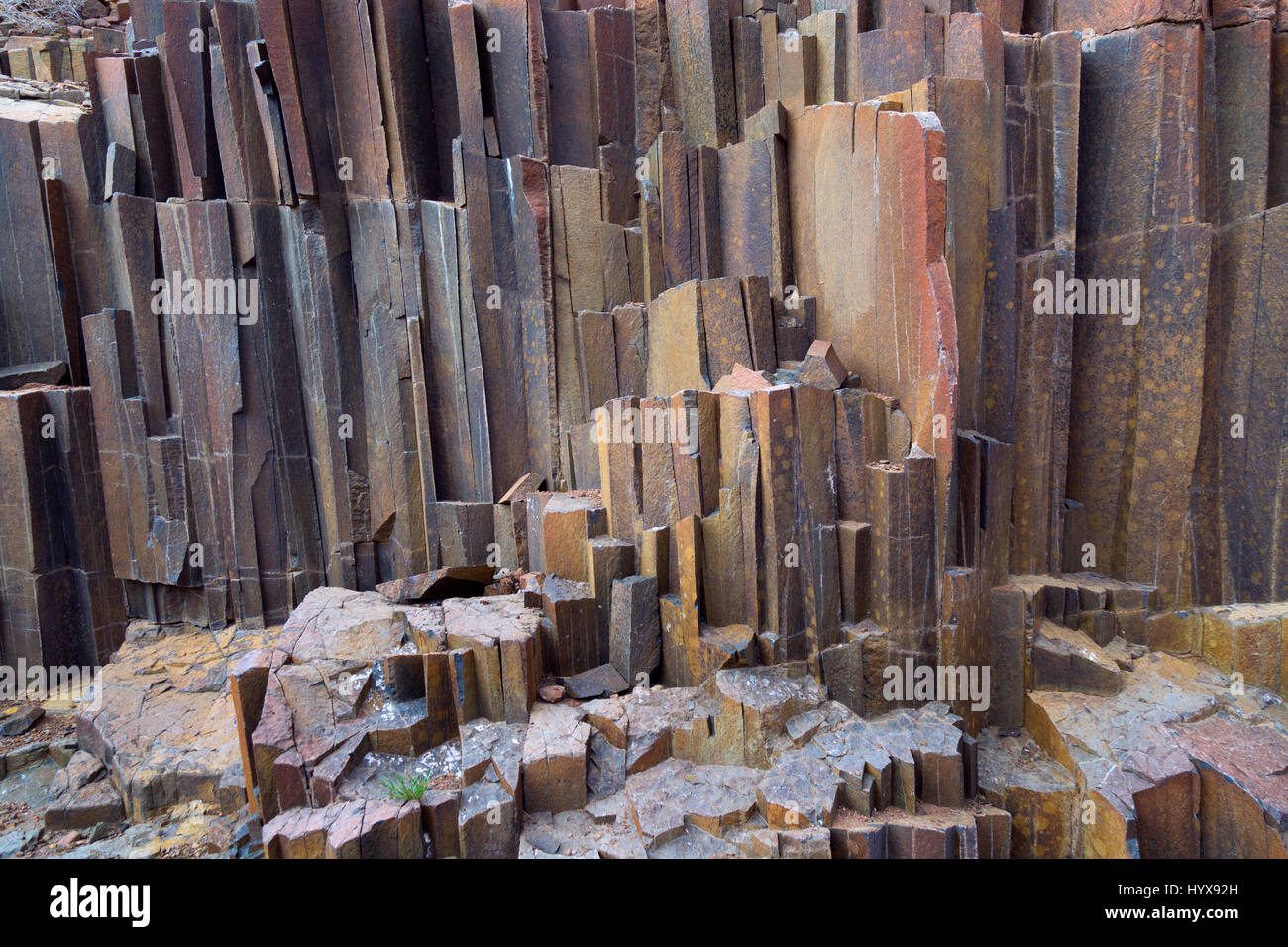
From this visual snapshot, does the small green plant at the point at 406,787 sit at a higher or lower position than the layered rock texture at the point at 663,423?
lower

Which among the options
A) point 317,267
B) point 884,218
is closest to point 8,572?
point 317,267

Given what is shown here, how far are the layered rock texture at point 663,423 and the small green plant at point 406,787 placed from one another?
0.03 meters

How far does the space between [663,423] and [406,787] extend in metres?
3.20

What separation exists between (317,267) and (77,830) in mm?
5682

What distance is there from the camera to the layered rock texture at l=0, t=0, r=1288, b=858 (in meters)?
5.25

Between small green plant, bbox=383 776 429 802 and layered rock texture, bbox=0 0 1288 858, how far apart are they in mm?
30

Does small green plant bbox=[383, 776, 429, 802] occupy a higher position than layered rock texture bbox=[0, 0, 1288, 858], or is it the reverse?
layered rock texture bbox=[0, 0, 1288, 858]

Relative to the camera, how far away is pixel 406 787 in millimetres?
4859

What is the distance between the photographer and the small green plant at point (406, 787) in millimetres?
4785

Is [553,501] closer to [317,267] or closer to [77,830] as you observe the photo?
[317,267]

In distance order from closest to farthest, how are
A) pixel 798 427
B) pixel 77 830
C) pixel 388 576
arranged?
pixel 798 427, pixel 77 830, pixel 388 576

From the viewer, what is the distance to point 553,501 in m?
6.86

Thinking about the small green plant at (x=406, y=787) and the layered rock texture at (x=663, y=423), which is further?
the layered rock texture at (x=663, y=423)

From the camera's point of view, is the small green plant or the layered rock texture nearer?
the small green plant
